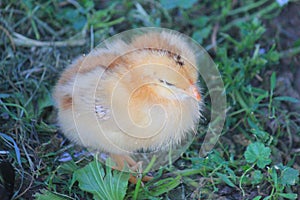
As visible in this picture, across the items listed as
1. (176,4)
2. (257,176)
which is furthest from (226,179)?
(176,4)

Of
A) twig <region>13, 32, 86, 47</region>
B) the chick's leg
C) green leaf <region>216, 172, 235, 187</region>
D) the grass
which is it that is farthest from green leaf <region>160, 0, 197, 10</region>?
green leaf <region>216, 172, 235, 187</region>

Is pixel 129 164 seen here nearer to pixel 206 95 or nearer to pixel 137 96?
pixel 137 96

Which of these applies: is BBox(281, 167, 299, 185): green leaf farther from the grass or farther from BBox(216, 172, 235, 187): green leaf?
BBox(216, 172, 235, 187): green leaf

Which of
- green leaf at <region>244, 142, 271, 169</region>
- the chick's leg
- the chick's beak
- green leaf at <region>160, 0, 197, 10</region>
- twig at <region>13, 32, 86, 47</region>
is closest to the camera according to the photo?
the chick's beak

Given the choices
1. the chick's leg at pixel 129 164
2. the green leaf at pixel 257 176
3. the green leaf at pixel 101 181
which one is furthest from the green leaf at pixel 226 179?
the green leaf at pixel 101 181

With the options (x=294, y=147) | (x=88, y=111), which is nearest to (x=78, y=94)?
(x=88, y=111)

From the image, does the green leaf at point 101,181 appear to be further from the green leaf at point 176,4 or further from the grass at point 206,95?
the green leaf at point 176,4

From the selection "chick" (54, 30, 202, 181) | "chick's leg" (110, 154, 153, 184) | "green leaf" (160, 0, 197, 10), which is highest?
"green leaf" (160, 0, 197, 10)

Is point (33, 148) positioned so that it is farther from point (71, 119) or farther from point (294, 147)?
point (294, 147)
